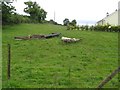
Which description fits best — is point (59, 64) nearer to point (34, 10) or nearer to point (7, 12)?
point (7, 12)

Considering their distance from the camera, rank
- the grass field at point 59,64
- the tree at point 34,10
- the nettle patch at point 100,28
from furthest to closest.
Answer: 1. the tree at point 34,10
2. the nettle patch at point 100,28
3. the grass field at point 59,64

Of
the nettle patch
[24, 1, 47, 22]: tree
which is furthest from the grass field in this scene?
[24, 1, 47, 22]: tree

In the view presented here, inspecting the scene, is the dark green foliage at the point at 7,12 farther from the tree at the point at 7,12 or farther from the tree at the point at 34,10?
the tree at the point at 34,10

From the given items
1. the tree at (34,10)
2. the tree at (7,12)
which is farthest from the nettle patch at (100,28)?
the tree at (34,10)

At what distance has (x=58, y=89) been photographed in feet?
23.4

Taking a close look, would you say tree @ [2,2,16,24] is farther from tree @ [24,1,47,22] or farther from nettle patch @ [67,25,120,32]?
tree @ [24,1,47,22]

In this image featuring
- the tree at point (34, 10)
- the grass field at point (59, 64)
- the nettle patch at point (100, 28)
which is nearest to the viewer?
the grass field at point (59, 64)

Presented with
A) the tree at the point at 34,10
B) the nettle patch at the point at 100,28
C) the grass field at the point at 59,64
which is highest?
the tree at the point at 34,10

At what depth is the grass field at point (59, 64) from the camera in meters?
7.97

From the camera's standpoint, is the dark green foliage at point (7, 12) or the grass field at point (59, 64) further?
the dark green foliage at point (7, 12)

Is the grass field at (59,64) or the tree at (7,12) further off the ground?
the tree at (7,12)

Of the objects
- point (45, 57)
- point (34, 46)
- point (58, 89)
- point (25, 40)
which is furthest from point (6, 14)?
point (58, 89)

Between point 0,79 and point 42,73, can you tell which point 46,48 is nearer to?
point 42,73

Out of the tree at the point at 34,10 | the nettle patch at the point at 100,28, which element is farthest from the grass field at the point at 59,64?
the tree at the point at 34,10
